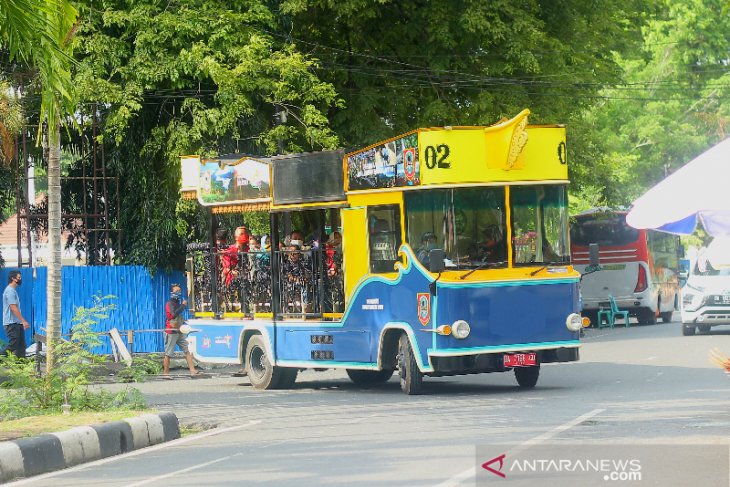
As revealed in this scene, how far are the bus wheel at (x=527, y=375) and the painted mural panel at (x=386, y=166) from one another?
308cm

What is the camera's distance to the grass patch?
13.7 metres

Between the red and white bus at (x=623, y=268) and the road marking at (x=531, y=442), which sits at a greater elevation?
the red and white bus at (x=623, y=268)

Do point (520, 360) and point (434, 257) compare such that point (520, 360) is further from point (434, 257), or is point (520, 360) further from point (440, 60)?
point (440, 60)

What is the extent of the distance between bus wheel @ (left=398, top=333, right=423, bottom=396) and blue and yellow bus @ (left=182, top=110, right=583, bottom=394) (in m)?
0.01

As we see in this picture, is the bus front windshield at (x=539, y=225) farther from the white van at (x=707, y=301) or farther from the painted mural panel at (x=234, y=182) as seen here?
the white van at (x=707, y=301)

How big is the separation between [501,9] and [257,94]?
5.99 meters

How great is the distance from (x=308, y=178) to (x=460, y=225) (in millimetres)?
3072

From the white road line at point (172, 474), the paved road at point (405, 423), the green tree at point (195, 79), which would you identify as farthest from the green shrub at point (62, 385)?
the green tree at point (195, 79)

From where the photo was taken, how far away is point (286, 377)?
21.4 metres

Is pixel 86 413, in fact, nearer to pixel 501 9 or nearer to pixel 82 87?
pixel 82 87

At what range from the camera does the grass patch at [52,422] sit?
13703 mm

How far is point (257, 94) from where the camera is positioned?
29203 millimetres

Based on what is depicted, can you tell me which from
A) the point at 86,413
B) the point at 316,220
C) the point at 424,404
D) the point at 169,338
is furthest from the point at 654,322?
the point at 86,413

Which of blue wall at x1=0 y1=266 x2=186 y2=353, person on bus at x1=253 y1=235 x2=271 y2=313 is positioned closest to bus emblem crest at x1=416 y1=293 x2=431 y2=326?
person on bus at x1=253 y1=235 x2=271 y2=313
